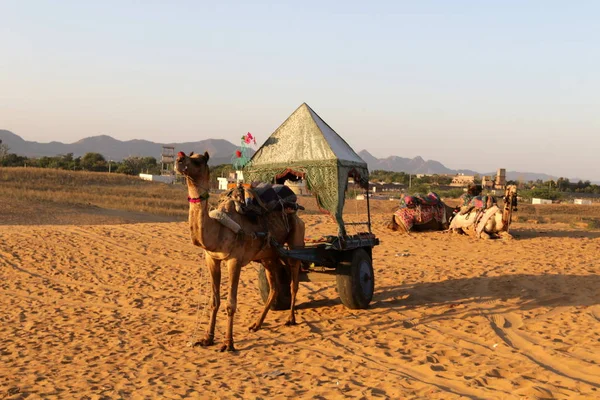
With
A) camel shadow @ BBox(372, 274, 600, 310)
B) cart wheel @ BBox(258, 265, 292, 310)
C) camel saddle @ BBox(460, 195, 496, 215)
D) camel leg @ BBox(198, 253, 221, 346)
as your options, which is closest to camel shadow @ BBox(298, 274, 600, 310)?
camel shadow @ BBox(372, 274, 600, 310)

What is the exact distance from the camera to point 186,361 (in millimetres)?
7660

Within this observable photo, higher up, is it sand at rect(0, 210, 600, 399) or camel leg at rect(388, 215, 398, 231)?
camel leg at rect(388, 215, 398, 231)

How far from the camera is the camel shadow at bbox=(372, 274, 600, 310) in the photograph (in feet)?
36.5

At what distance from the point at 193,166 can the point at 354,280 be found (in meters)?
3.87

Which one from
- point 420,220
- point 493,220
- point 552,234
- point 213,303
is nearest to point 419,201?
point 420,220

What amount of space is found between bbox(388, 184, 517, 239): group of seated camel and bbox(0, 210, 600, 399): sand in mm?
3880

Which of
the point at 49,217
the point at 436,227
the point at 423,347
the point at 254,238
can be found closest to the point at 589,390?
the point at 423,347

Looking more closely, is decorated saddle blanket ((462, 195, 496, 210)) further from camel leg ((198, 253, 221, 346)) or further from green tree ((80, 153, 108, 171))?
green tree ((80, 153, 108, 171))

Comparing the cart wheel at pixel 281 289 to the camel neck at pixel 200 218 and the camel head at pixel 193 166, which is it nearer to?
the camel neck at pixel 200 218

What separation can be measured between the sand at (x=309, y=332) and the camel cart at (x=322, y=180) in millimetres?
548

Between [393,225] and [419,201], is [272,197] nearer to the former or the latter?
[393,225]

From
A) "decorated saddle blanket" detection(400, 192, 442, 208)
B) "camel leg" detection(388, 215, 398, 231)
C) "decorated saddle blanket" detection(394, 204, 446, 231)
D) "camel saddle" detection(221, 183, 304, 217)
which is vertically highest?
"camel saddle" detection(221, 183, 304, 217)

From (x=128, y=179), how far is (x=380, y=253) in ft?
113

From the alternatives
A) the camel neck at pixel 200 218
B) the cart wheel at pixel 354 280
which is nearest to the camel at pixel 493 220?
the cart wheel at pixel 354 280
